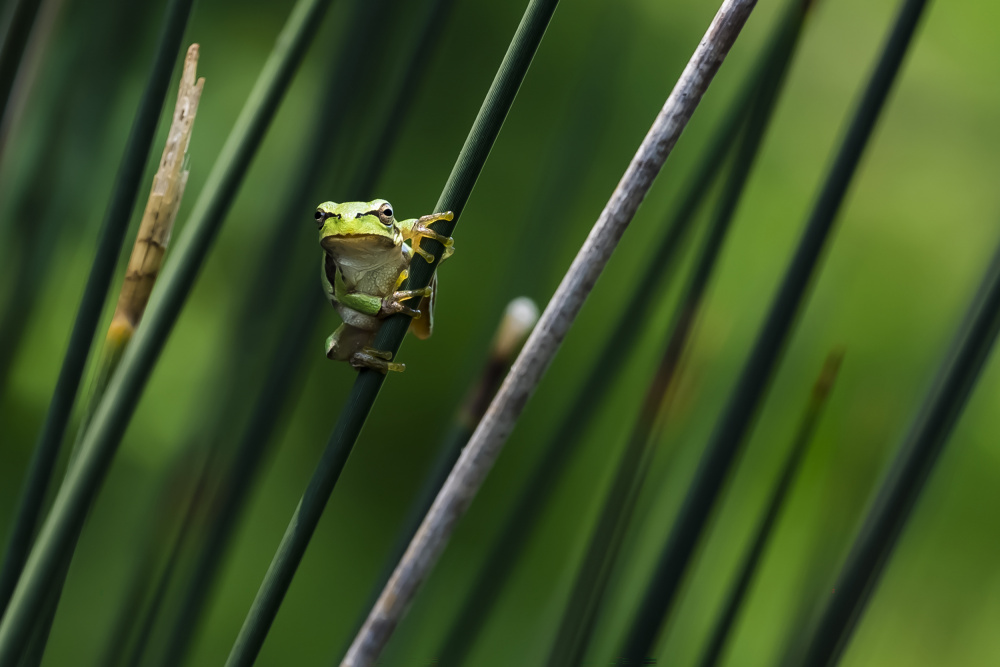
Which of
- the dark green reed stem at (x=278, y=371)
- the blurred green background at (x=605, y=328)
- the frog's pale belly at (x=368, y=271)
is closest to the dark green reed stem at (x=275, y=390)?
the dark green reed stem at (x=278, y=371)

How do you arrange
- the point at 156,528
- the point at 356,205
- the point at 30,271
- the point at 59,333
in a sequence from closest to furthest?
the point at 356,205
the point at 30,271
the point at 156,528
the point at 59,333

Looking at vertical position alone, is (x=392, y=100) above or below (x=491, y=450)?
above

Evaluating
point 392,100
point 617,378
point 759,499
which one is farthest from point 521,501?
point 759,499

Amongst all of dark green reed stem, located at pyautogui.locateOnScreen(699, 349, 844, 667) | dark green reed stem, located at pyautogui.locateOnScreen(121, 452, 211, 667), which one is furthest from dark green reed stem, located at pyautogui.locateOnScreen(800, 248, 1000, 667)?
dark green reed stem, located at pyautogui.locateOnScreen(121, 452, 211, 667)

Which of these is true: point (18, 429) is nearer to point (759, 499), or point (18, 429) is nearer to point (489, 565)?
point (489, 565)

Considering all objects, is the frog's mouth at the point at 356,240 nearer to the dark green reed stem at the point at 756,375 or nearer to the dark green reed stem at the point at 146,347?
the dark green reed stem at the point at 146,347

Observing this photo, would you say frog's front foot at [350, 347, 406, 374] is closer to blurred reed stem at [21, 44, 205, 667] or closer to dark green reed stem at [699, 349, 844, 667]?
blurred reed stem at [21, 44, 205, 667]
